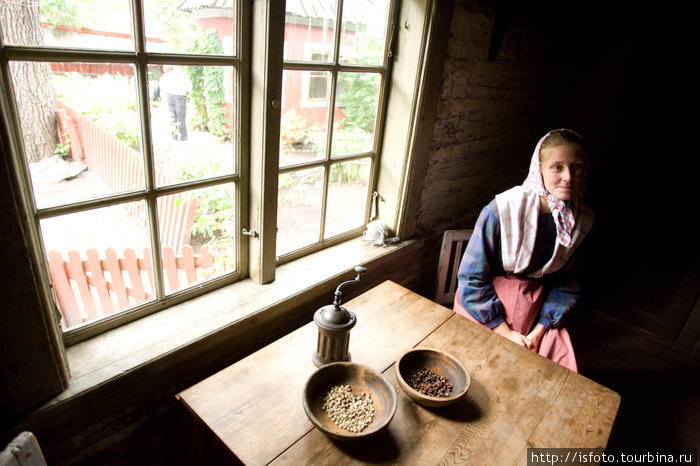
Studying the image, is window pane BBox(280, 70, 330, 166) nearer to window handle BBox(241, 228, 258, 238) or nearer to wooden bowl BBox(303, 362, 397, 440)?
window handle BBox(241, 228, 258, 238)

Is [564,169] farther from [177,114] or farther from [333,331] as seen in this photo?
[177,114]

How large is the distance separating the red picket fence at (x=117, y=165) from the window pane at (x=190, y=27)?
309 millimetres

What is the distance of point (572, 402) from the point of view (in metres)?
1.32

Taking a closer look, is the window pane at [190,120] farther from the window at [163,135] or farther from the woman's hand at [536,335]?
the woman's hand at [536,335]

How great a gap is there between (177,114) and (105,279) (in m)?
0.62

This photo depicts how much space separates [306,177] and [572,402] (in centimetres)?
136

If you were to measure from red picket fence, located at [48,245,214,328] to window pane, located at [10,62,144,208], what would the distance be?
8.9 inches

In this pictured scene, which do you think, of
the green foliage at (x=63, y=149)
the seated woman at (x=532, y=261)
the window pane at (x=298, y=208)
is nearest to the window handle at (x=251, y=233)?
the window pane at (x=298, y=208)

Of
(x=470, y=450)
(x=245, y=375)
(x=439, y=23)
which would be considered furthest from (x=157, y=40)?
(x=470, y=450)

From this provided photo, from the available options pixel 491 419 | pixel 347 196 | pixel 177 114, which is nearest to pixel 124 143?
pixel 177 114

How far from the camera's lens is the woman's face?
5.54 feet

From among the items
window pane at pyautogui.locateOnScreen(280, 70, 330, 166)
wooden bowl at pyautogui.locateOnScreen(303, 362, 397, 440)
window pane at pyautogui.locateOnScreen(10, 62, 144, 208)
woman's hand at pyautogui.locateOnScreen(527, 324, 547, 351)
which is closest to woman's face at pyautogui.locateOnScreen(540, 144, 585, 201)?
woman's hand at pyautogui.locateOnScreen(527, 324, 547, 351)

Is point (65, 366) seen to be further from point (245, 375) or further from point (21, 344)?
point (245, 375)

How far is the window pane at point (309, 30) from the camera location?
1545mm
